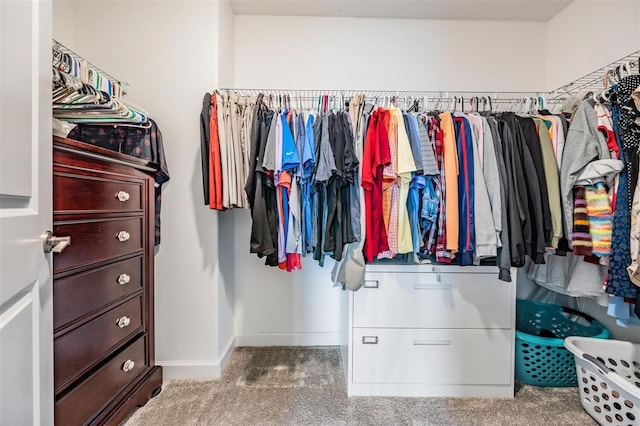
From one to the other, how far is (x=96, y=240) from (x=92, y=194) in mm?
178

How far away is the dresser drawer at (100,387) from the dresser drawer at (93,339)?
0.06 m

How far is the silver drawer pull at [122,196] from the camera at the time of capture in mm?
1144

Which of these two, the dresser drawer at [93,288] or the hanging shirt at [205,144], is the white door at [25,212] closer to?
the dresser drawer at [93,288]

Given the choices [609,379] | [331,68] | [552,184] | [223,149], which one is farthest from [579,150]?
[223,149]

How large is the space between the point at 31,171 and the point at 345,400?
1.56 m

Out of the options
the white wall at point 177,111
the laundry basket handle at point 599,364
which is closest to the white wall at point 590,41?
the laundry basket handle at point 599,364

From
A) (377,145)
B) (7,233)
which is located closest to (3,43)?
(7,233)

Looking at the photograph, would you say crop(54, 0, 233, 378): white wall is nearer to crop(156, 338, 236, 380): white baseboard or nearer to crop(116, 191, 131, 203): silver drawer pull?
crop(156, 338, 236, 380): white baseboard

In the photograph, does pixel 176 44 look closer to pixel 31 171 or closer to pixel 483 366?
pixel 31 171

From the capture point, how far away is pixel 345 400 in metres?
1.41

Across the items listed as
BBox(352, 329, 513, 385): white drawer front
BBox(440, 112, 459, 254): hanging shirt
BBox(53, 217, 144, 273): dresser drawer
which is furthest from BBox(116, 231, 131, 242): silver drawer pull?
BBox(440, 112, 459, 254): hanging shirt

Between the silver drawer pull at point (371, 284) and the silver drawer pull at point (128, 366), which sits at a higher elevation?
the silver drawer pull at point (371, 284)

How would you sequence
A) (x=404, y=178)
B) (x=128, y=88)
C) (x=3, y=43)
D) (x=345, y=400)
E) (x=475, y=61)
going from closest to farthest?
1. (x=3, y=43)
2. (x=404, y=178)
3. (x=345, y=400)
4. (x=128, y=88)
5. (x=475, y=61)

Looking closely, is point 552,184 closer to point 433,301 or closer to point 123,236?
point 433,301
